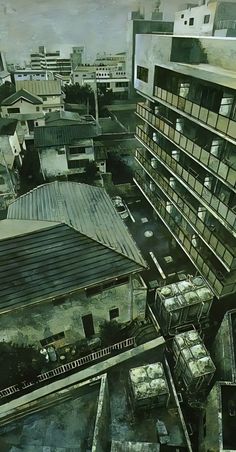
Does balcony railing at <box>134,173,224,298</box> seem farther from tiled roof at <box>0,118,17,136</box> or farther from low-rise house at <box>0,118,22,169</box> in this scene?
tiled roof at <box>0,118,17,136</box>

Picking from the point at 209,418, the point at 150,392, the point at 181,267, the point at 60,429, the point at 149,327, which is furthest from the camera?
the point at 181,267

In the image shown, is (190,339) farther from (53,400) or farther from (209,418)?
(53,400)

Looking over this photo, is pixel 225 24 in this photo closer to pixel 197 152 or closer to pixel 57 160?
pixel 57 160

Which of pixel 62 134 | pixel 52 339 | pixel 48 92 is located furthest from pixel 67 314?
pixel 48 92

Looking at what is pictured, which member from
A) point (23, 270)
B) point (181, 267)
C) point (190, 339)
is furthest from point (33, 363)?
point (181, 267)

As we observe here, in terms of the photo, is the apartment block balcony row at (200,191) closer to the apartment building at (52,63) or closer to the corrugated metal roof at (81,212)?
the corrugated metal roof at (81,212)

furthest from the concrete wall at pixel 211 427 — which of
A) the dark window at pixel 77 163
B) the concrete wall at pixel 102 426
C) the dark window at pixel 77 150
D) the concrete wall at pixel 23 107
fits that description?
the concrete wall at pixel 23 107

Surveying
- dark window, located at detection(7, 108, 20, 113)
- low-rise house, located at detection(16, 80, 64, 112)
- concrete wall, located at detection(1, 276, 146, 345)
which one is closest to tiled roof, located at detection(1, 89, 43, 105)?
dark window, located at detection(7, 108, 20, 113)
